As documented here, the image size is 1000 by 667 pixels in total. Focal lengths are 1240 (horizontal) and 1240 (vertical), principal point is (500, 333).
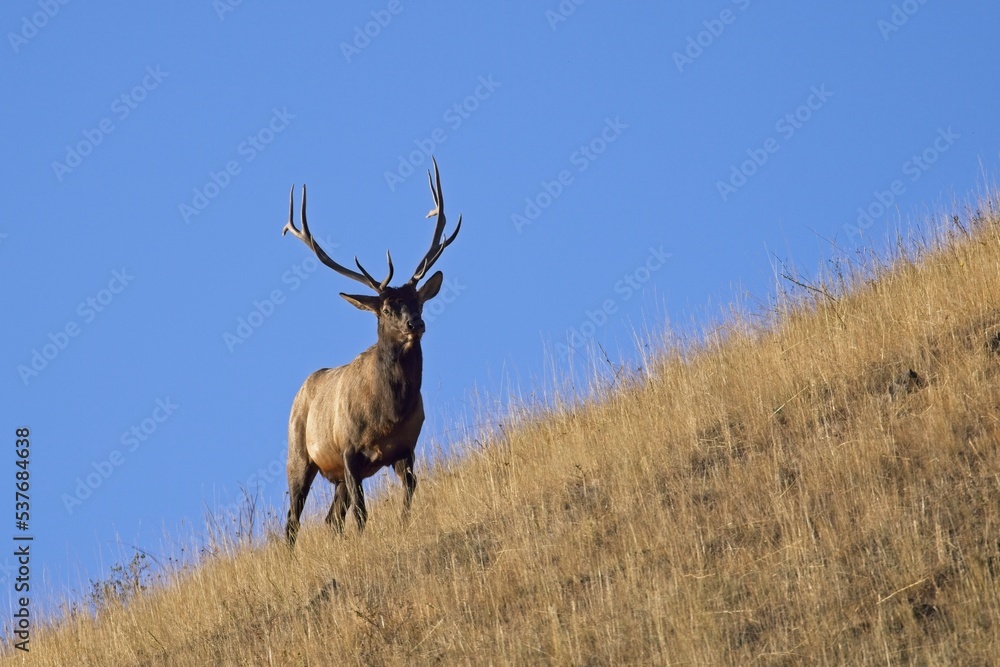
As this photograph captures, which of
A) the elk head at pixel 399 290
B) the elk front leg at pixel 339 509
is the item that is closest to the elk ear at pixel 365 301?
the elk head at pixel 399 290

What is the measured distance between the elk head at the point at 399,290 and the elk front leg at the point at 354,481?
1029 millimetres

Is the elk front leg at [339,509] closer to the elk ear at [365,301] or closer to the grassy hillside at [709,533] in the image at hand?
the grassy hillside at [709,533]

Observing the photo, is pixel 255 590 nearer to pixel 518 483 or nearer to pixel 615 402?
pixel 518 483

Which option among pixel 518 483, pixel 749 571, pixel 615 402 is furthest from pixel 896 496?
pixel 615 402

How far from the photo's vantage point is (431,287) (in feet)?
36.7

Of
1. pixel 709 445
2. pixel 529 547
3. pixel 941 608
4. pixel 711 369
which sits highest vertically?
pixel 711 369

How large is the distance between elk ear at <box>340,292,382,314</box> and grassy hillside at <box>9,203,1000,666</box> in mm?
1700

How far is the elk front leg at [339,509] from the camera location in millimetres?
10345

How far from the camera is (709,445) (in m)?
9.20

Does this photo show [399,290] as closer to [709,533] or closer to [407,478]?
[407,478]

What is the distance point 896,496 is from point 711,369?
3275 mm

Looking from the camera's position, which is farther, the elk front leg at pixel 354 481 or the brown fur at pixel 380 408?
the brown fur at pixel 380 408

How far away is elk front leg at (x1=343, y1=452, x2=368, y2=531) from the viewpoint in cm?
Result: 1029

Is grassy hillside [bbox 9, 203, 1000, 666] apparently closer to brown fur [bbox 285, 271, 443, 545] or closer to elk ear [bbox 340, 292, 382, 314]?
brown fur [bbox 285, 271, 443, 545]
